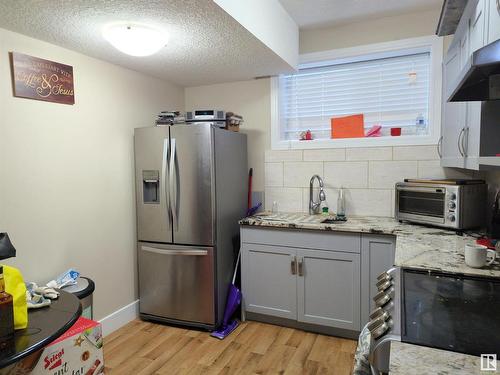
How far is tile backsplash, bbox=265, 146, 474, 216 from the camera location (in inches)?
110

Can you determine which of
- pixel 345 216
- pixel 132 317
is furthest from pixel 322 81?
pixel 132 317

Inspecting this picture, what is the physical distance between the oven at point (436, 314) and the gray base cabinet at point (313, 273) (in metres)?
1.01

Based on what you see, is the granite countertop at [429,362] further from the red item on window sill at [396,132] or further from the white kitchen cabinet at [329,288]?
the red item on window sill at [396,132]

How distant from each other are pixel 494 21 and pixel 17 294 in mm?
2079

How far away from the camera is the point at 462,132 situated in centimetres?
199

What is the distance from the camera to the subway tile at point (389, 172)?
2.82 metres

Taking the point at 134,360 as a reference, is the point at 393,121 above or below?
above

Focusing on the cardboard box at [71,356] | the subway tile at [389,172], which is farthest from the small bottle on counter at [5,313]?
the subway tile at [389,172]

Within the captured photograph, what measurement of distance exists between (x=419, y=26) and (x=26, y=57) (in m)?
2.84

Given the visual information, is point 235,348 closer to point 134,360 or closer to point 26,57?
point 134,360

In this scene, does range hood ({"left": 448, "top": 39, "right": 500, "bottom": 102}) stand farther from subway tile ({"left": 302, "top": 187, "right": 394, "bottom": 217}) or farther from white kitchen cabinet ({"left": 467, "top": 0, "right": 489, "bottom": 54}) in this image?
subway tile ({"left": 302, "top": 187, "right": 394, "bottom": 217})

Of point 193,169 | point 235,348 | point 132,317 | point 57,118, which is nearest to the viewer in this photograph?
point 57,118

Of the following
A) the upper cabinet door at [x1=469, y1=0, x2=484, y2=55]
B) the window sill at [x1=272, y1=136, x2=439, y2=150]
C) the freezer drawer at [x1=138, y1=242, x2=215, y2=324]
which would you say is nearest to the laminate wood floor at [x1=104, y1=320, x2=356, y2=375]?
the freezer drawer at [x1=138, y1=242, x2=215, y2=324]

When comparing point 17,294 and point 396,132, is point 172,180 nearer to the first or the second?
point 17,294
